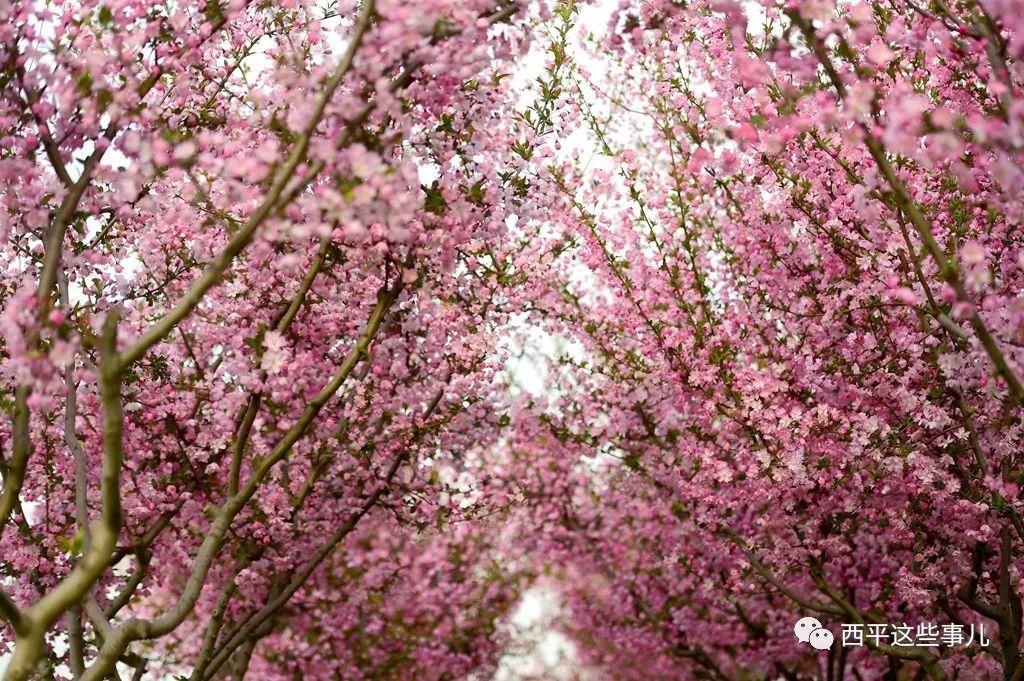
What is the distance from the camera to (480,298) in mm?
9289

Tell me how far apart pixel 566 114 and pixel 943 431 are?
392 centimetres

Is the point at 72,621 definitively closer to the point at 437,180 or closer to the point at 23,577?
the point at 23,577

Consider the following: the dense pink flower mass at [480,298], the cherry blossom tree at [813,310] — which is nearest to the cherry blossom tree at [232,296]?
the dense pink flower mass at [480,298]

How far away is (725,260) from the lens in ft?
34.5

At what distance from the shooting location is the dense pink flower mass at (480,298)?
181 inches

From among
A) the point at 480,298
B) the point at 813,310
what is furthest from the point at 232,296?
the point at 813,310

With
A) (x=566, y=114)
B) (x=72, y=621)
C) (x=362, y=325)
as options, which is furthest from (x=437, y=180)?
(x=72, y=621)

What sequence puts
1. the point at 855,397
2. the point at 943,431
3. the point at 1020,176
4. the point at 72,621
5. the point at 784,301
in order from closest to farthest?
1. the point at 1020,176
2. the point at 72,621
3. the point at 943,431
4. the point at 855,397
5. the point at 784,301

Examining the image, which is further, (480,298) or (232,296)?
(480,298)

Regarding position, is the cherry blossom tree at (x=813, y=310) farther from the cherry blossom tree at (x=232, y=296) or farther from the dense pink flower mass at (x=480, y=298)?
the cherry blossom tree at (x=232, y=296)

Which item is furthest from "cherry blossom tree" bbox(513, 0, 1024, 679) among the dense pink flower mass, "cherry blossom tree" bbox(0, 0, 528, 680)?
"cherry blossom tree" bbox(0, 0, 528, 680)

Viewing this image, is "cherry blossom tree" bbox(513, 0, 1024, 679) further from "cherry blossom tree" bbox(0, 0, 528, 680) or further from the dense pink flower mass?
"cherry blossom tree" bbox(0, 0, 528, 680)

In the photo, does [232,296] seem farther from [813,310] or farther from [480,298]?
[813,310]

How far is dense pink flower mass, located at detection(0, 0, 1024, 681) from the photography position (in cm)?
460
